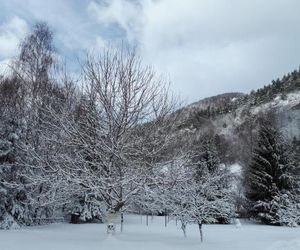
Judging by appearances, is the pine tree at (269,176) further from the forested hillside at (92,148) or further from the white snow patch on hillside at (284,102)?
the white snow patch on hillside at (284,102)

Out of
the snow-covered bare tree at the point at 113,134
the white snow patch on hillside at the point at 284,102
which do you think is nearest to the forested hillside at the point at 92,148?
the snow-covered bare tree at the point at 113,134

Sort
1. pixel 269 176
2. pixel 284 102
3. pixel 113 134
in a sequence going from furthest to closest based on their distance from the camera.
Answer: pixel 284 102 < pixel 269 176 < pixel 113 134

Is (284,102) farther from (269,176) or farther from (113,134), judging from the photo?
(113,134)

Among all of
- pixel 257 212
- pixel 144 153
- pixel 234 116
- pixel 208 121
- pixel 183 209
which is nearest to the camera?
pixel 144 153

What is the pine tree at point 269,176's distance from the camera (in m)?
24.5

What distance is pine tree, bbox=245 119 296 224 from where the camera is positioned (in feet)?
80.2

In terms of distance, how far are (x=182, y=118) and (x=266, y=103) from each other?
77.6 meters

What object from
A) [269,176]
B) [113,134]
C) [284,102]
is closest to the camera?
[113,134]

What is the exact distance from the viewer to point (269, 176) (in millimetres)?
25109

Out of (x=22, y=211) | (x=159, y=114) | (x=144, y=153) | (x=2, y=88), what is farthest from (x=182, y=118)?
(x=2, y=88)

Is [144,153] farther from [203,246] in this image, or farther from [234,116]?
[234,116]

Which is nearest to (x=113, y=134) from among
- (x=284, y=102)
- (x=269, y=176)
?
(x=269, y=176)

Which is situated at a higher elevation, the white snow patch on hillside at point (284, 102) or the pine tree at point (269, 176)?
the white snow patch on hillside at point (284, 102)

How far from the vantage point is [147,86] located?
447 inches
